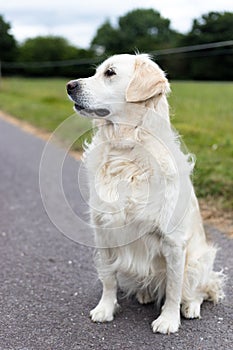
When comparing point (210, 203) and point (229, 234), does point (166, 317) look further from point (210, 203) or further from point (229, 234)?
point (210, 203)

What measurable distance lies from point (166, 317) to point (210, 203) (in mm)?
2786

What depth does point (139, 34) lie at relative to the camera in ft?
52.6

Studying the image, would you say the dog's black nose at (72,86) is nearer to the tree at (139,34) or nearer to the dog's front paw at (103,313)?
the dog's front paw at (103,313)

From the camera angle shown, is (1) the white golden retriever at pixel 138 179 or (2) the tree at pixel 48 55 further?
(2) the tree at pixel 48 55

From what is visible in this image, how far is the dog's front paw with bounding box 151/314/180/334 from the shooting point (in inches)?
124

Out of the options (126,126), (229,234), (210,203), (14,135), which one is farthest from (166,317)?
(14,135)

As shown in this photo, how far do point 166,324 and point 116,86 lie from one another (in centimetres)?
148

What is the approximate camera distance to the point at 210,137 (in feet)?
28.8

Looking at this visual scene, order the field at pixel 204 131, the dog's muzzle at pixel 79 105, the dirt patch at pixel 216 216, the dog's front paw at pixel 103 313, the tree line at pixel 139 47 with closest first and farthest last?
the dog's muzzle at pixel 79 105 → the dog's front paw at pixel 103 313 → the dirt patch at pixel 216 216 → the field at pixel 204 131 → the tree line at pixel 139 47

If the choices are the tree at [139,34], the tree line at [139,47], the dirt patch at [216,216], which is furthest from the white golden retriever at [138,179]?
the tree line at [139,47]

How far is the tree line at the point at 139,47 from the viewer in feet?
42.2

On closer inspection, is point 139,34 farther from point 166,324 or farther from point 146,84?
point 166,324

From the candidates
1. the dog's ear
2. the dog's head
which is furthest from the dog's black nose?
the dog's ear

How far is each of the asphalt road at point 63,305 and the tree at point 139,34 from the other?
212 centimetres
